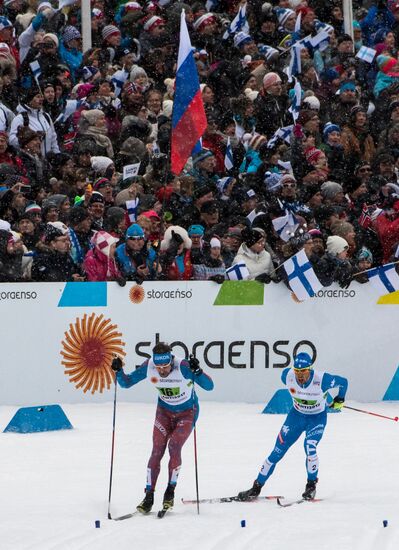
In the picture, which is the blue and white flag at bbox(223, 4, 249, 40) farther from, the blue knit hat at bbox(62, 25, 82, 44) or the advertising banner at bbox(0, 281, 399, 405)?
the advertising banner at bbox(0, 281, 399, 405)

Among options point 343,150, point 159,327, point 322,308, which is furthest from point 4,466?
point 343,150

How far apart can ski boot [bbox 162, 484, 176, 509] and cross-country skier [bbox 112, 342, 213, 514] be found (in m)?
0.01

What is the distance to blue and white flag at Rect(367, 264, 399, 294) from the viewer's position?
1695 centimetres

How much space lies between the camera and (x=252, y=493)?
12.6 m

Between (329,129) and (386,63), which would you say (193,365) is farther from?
(386,63)

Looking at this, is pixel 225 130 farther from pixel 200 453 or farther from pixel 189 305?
pixel 200 453

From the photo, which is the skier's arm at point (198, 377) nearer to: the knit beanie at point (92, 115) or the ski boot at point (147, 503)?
the ski boot at point (147, 503)

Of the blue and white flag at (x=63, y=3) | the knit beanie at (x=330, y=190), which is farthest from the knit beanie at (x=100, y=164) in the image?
the blue and white flag at (x=63, y=3)

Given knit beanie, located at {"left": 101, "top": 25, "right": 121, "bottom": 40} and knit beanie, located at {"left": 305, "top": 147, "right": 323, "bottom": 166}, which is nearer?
knit beanie, located at {"left": 305, "top": 147, "right": 323, "bottom": 166}

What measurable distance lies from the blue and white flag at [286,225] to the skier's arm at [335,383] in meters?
4.38

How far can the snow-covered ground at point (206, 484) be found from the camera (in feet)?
34.3

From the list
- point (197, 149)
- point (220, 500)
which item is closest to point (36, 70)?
point (197, 149)

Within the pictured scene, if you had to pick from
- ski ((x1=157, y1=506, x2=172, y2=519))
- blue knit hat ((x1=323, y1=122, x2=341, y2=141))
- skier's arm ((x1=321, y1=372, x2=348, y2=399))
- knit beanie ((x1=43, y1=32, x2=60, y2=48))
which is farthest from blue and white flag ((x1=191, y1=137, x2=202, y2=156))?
ski ((x1=157, y1=506, x2=172, y2=519))

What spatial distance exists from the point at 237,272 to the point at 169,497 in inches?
207
